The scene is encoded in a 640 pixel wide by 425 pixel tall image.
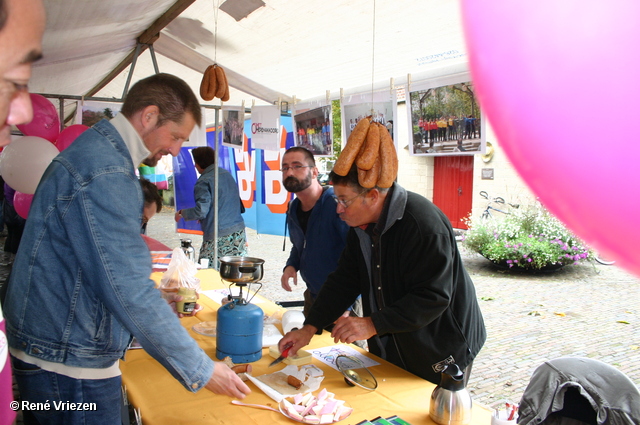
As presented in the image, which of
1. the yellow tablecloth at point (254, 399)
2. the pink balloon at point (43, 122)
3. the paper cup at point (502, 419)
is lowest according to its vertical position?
the yellow tablecloth at point (254, 399)

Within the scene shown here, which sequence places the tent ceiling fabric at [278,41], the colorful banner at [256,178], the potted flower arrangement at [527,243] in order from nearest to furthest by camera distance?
1. the tent ceiling fabric at [278,41]
2. the colorful banner at [256,178]
3. the potted flower arrangement at [527,243]

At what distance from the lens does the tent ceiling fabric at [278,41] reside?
350 centimetres

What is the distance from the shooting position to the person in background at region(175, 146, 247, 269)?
5.17 m

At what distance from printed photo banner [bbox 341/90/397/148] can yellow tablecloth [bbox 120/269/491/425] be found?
2178 millimetres

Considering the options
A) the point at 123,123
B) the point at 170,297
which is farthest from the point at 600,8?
the point at 170,297

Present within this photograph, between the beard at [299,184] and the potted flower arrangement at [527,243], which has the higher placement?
the beard at [299,184]

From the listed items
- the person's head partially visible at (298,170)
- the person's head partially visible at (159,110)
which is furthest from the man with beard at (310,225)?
the person's head partially visible at (159,110)

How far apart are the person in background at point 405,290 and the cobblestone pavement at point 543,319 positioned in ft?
6.27

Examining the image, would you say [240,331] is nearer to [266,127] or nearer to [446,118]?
[446,118]

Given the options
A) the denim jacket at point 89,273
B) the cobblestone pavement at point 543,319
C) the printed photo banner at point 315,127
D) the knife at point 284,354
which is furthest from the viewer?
the printed photo banner at point 315,127

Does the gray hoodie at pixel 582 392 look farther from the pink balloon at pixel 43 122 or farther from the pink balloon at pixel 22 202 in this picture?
the pink balloon at pixel 22 202

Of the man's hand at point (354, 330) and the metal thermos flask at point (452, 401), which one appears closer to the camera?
the metal thermos flask at point (452, 401)

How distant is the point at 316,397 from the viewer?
1.88 m

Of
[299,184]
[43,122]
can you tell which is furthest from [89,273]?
[43,122]
